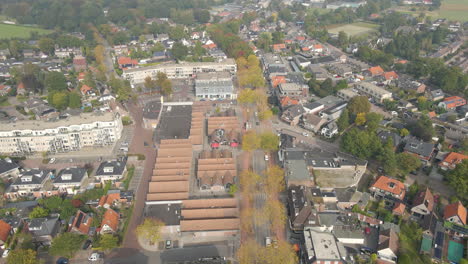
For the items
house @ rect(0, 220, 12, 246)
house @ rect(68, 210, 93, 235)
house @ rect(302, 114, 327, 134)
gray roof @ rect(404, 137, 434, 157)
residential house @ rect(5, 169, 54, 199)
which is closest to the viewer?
house @ rect(0, 220, 12, 246)

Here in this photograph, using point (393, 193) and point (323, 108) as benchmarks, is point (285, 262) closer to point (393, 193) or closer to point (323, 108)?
point (393, 193)

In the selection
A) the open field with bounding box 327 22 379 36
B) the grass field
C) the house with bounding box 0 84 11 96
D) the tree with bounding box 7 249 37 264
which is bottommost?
the open field with bounding box 327 22 379 36

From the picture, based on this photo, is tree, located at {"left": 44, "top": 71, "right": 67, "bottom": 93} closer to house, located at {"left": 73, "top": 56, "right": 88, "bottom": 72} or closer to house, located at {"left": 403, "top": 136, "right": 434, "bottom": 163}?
house, located at {"left": 73, "top": 56, "right": 88, "bottom": 72}

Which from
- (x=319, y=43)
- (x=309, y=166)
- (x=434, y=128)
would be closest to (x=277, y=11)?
(x=319, y=43)

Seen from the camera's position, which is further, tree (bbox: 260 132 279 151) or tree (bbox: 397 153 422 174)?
tree (bbox: 260 132 279 151)

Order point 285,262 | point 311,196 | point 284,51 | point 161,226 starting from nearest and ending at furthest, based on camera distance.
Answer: point 285,262 < point 161,226 < point 311,196 < point 284,51

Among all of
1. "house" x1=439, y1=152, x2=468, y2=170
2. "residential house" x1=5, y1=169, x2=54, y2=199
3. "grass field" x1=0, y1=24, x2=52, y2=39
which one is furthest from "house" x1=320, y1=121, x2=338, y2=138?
"grass field" x1=0, y1=24, x2=52, y2=39

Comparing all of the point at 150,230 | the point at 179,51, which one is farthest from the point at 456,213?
the point at 179,51
